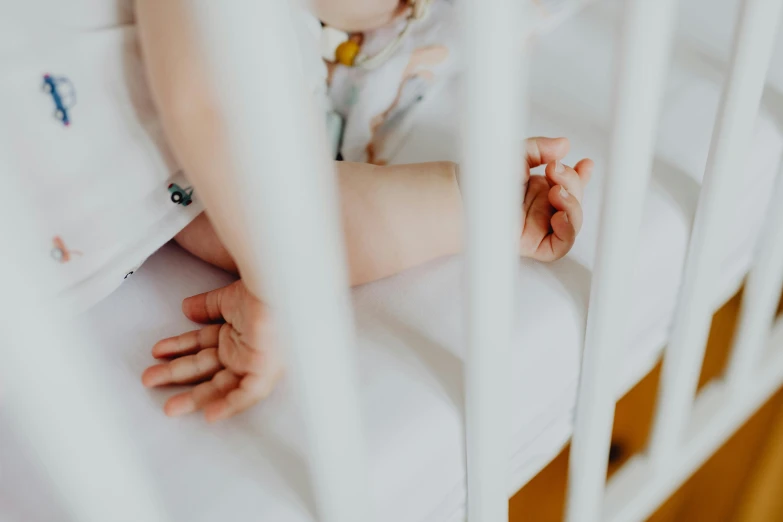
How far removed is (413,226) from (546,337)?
115 millimetres

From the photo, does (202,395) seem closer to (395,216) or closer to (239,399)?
(239,399)

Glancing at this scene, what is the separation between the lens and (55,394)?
8.6 inches

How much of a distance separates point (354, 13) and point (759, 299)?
45 cm

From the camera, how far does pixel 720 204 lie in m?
0.49

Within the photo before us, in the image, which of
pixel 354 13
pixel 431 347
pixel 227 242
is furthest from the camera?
pixel 354 13

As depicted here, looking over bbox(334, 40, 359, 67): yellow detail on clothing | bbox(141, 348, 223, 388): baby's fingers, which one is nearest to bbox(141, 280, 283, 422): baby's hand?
bbox(141, 348, 223, 388): baby's fingers

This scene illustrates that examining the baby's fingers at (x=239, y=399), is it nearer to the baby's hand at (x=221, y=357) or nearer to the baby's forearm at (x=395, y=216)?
the baby's hand at (x=221, y=357)

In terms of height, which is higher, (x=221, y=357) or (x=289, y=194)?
(x=289, y=194)

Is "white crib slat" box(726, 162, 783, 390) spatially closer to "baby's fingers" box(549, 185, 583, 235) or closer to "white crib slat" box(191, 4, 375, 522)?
"baby's fingers" box(549, 185, 583, 235)

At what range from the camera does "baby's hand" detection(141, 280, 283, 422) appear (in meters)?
0.40

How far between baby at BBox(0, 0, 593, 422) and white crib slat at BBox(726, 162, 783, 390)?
0.22 m

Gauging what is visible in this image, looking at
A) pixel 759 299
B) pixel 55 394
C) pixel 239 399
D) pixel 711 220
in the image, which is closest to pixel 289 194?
pixel 55 394

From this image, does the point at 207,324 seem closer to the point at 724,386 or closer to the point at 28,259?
the point at 28,259

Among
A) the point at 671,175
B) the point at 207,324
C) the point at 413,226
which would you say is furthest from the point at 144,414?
the point at 671,175
